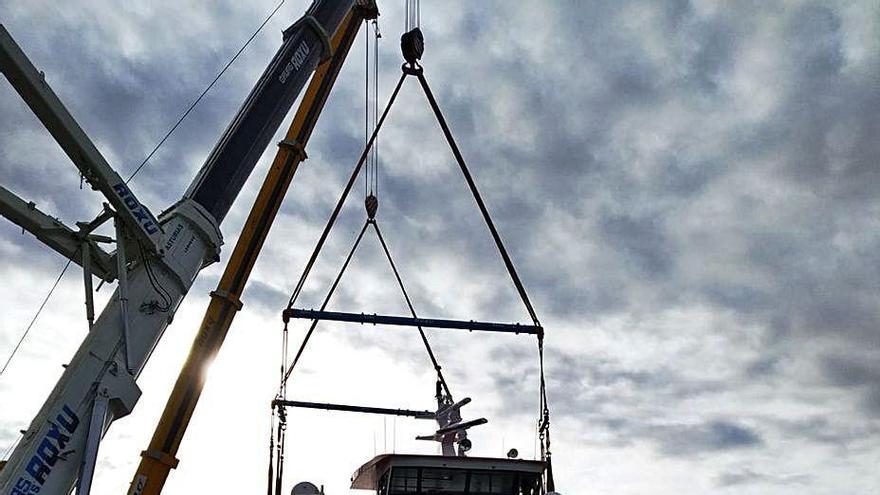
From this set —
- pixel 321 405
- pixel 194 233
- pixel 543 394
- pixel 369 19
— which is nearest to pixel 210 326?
pixel 194 233

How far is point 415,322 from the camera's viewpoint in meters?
20.9

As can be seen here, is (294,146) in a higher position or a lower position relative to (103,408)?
higher

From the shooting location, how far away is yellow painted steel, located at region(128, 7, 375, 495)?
521 inches

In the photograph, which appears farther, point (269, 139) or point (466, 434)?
point (466, 434)

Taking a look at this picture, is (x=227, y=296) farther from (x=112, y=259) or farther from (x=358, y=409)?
(x=358, y=409)

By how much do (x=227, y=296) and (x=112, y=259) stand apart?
328 cm

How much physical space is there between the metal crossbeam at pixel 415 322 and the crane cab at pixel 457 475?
13.6 ft

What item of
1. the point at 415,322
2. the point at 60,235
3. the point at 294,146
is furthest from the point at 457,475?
the point at 60,235

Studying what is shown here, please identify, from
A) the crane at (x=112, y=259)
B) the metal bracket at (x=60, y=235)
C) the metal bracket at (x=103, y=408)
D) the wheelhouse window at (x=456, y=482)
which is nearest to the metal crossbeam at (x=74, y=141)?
the crane at (x=112, y=259)

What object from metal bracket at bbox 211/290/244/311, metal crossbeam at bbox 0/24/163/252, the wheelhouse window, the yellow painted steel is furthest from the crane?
the wheelhouse window

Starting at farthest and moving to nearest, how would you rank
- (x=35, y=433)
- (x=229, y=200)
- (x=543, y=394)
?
(x=543, y=394) → (x=229, y=200) → (x=35, y=433)

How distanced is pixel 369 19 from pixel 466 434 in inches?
457

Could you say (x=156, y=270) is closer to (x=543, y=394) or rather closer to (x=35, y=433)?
(x=35, y=433)

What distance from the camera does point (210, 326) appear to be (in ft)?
48.1
